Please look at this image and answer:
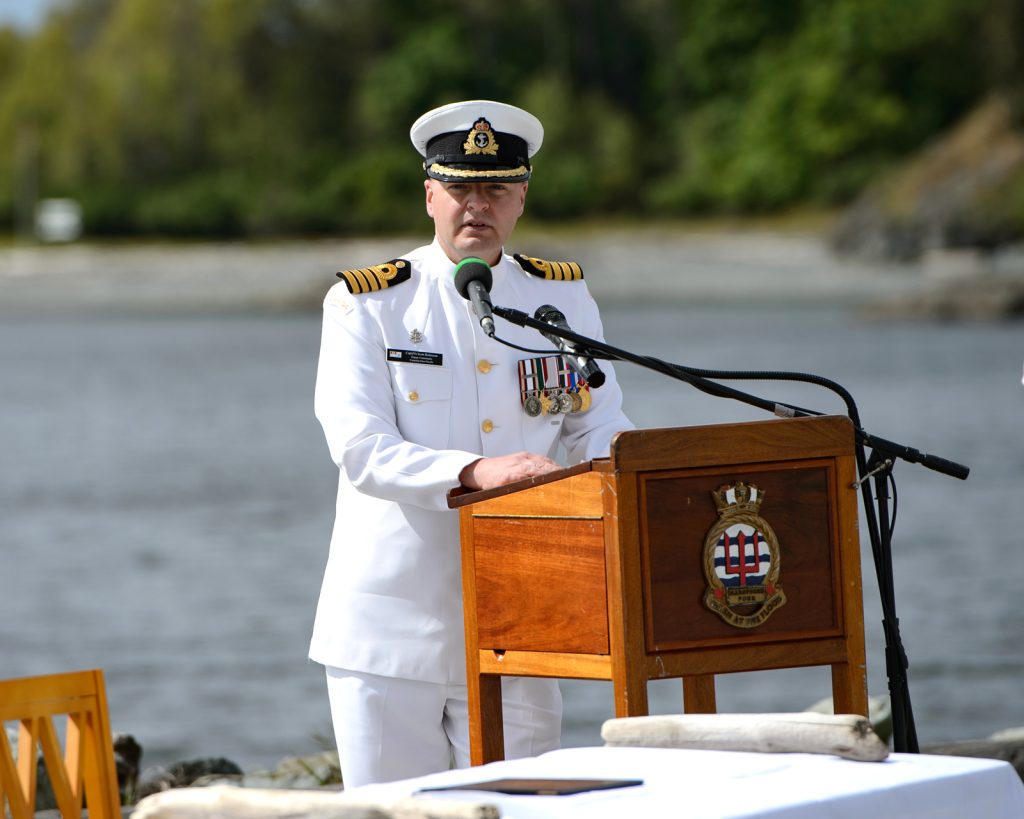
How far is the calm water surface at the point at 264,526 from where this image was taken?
951 cm

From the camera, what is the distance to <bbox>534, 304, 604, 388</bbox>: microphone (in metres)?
2.73

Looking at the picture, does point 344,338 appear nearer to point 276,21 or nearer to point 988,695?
point 988,695

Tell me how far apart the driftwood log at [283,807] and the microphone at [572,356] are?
2.81 ft

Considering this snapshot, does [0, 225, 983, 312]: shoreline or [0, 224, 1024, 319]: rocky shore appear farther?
[0, 225, 983, 312]: shoreline

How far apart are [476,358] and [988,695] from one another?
6.70 meters

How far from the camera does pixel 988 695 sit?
9.29 metres

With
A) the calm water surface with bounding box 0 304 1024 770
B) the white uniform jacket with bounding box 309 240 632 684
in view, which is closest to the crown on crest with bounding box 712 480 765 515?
the white uniform jacket with bounding box 309 240 632 684

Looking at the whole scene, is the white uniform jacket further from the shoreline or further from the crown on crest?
the shoreline

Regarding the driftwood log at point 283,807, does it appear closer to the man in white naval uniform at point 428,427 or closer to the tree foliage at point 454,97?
the man in white naval uniform at point 428,427

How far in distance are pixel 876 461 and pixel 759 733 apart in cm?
56

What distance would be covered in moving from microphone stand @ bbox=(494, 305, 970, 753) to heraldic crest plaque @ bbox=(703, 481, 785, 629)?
0.56 ft

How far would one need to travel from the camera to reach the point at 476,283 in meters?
2.79

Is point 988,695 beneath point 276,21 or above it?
beneath

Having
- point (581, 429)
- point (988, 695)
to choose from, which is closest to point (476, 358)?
point (581, 429)
